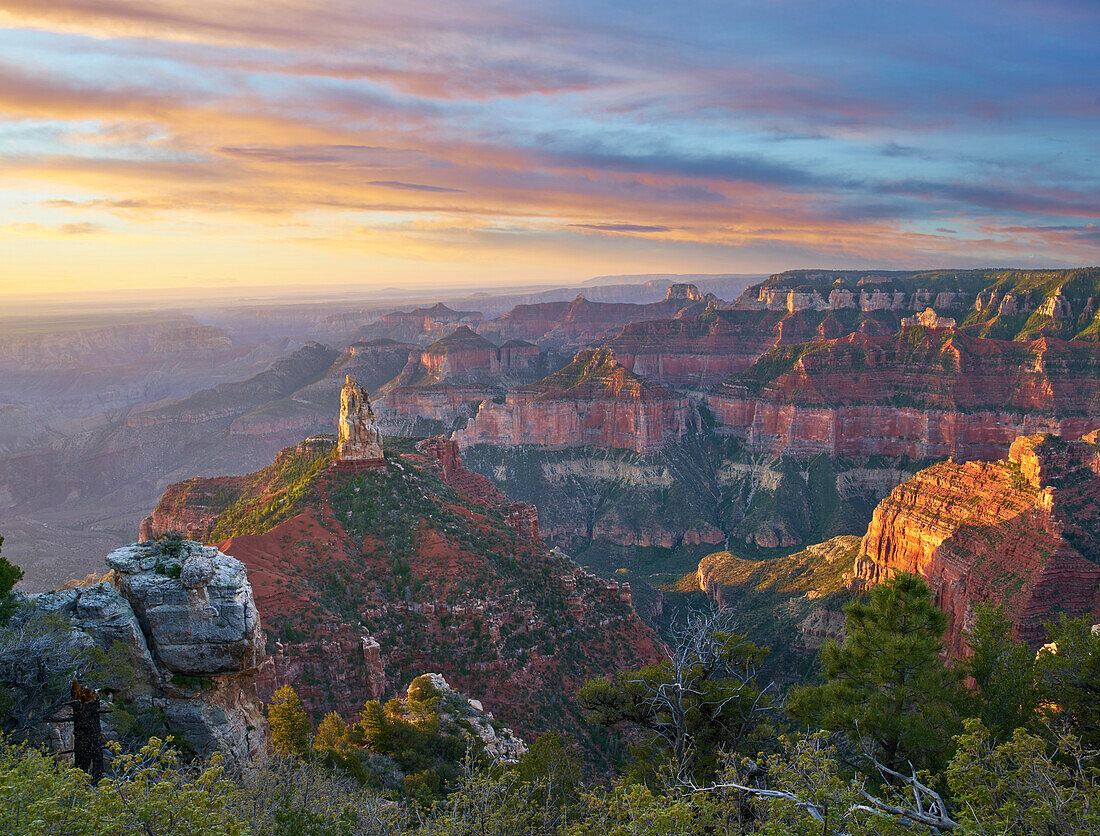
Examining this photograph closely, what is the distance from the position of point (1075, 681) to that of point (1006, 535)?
36776mm

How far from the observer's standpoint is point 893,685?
29.3 metres

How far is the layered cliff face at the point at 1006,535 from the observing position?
167 feet

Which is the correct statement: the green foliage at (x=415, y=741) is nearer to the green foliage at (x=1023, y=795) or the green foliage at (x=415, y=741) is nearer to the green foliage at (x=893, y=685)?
the green foliage at (x=893, y=685)

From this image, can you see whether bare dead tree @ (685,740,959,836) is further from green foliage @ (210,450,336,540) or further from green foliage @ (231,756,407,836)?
green foliage @ (210,450,336,540)

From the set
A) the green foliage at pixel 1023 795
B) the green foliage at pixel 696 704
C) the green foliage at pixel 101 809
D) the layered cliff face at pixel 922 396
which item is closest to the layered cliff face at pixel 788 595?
the green foliage at pixel 696 704

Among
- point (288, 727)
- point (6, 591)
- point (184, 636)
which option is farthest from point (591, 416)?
point (6, 591)

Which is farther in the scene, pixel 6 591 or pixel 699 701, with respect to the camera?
pixel 699 701

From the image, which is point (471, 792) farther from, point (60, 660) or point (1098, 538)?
point (1098, 538)

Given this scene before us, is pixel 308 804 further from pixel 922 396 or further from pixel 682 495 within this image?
pixel 922 396

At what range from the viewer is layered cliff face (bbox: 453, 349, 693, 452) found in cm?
15488

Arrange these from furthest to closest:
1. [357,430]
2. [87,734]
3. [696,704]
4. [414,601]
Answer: [357,430]
[414,601]
[696,704]
[87,734]

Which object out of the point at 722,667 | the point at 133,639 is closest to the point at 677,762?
the point at 722,667

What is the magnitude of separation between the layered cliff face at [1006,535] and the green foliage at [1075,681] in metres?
23.3

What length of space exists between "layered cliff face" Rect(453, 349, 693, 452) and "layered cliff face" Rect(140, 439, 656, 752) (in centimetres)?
9865
